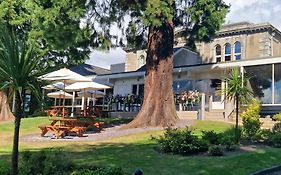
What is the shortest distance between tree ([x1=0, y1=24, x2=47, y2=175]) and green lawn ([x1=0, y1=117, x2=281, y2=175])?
11.3 feet

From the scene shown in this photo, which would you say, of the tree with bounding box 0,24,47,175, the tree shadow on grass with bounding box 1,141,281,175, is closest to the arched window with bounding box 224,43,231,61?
the tree shadow on grass with bounding box 1,141,281,175

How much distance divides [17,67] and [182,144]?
6351mm

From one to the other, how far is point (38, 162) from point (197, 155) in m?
5.12

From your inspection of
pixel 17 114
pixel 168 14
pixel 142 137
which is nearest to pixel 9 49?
pixel 17 114

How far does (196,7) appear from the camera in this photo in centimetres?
2058

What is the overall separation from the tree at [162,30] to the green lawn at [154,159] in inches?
A: 176

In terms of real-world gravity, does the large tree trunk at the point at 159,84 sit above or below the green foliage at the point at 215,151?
above

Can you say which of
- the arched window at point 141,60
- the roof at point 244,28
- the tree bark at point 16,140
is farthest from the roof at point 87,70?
the tree bark at point 16,140

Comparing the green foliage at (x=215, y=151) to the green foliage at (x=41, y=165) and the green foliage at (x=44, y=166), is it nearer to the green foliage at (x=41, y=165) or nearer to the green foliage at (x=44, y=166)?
the green foliage at (x=44, y=166)

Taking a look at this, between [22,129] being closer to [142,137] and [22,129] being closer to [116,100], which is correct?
[142,137]

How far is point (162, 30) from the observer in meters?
20.3

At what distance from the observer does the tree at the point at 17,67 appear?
7113mm

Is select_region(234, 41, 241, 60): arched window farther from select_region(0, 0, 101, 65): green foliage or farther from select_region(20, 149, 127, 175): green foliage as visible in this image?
select_region(20, 149, 127, 175): green foliage

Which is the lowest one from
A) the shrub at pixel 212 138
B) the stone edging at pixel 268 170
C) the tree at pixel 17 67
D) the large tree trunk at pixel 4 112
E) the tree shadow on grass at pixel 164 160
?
the stone edging at pixel 268 170
